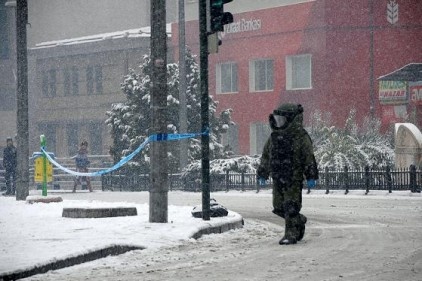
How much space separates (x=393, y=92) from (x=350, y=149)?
10.5 m

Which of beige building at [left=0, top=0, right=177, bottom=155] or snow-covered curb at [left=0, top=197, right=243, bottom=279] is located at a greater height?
beige building at [left=0, top=0, right=177, bottom=155]

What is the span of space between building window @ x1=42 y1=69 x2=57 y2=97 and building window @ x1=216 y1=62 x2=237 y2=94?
1621cm

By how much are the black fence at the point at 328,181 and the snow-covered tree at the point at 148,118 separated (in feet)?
4.31

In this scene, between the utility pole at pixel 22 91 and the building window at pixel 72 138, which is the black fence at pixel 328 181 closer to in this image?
the utility pole at pixel 22 91

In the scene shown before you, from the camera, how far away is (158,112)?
14312mm

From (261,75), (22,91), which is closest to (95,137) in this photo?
(261,75)

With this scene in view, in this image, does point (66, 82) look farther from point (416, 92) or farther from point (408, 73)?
point (408, 73)

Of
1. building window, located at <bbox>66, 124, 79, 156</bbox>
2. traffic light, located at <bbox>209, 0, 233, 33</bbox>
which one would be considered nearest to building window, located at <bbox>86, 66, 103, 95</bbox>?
building window, located at <bbox>66, 124, 79, 156</bbox>

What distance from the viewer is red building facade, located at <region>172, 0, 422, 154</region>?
4531cm

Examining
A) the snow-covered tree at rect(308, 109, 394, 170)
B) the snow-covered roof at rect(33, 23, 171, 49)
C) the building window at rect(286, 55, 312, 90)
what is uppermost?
the snow-covered roof at rect(33, 23, 171, 49)

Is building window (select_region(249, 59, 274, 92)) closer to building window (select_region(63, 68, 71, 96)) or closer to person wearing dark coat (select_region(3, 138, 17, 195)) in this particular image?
building window (select_region(63, 68, 71, 96))

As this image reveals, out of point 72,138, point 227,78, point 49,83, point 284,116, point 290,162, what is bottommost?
point 290,162

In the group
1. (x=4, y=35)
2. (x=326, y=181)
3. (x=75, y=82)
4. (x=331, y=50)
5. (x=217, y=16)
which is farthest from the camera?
(x=4, y=35)

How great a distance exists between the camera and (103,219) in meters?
15.2
